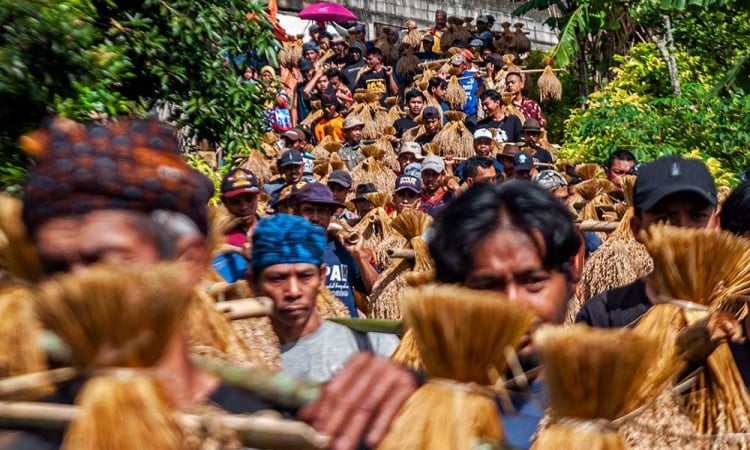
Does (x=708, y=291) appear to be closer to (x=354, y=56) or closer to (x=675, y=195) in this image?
(x=675, y=195)

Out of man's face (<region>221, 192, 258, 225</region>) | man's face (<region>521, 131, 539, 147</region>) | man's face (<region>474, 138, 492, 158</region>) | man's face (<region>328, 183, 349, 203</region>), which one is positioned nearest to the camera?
man's face (<region>221, 192, 258, 225</region>)

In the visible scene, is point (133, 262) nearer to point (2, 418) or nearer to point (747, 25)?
point (2, 418)

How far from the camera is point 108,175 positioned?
7.35 feet

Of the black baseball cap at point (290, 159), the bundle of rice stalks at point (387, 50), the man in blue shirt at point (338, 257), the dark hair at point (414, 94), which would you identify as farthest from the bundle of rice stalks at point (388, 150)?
the man in blue shirt at point (338, 257)

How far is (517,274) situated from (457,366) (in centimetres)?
87

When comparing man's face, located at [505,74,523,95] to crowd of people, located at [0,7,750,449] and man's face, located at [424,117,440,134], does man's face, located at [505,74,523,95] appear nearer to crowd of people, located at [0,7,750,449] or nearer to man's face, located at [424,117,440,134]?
man's face, located at [424,117,440,134]

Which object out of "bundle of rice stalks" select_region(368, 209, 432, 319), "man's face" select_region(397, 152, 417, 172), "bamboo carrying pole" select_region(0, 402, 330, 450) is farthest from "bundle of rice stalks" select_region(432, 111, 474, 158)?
"bamboo carrying pole" select_region(0, 402, 330, 450)

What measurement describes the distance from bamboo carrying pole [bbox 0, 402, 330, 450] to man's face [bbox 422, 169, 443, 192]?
10.2 meters

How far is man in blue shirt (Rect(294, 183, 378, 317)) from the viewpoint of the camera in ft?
25.4

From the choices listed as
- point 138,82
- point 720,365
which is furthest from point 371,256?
point 720,365

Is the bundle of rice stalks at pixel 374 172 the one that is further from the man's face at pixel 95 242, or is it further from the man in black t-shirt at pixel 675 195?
the man's face at pixel 95 242

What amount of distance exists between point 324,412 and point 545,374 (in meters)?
0.37

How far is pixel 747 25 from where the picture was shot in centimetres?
1630

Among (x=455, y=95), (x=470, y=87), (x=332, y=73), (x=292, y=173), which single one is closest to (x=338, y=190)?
(x=292, y=173)
